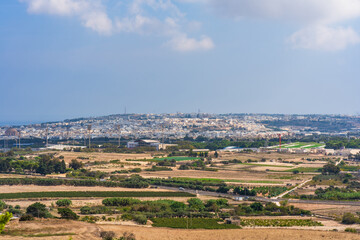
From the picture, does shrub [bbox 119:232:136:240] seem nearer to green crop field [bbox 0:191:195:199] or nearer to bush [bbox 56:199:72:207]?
bush [bbox 56:199:72:207]

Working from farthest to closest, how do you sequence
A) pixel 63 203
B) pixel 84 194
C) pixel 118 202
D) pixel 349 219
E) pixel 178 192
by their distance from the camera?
pixel 178 192, pixel 84 194, pixel 118 202, pixel 63 203, pixel 349 219

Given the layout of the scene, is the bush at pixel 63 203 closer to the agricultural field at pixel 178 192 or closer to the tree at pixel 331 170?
the agricultural field at pixel 178 192

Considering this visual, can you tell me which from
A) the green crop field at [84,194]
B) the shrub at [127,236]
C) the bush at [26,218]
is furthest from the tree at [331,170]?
the bush at [26,218]

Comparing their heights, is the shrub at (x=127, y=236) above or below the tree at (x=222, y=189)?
above

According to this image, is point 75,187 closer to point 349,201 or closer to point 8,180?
point 8,180

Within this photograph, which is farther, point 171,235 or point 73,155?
point 73,155

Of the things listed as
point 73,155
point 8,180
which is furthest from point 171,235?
point 73,155

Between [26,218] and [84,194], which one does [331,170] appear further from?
[26,218]

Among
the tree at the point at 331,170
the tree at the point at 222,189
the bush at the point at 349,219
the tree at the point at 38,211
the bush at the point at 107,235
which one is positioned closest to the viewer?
the bush at the point at 107,235

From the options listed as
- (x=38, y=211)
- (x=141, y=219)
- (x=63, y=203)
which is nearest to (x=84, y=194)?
(x=63, y=203)
